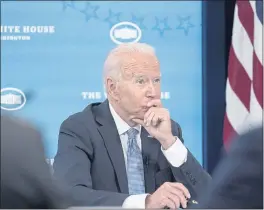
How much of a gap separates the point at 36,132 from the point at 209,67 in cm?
303

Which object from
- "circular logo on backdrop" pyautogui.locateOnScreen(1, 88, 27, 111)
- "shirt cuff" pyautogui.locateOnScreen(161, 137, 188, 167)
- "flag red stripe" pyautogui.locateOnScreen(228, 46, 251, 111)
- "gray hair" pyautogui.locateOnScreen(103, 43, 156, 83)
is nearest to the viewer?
"shirt cuff" pyautogui.locateOnScreen(161, 137, 188, 167)

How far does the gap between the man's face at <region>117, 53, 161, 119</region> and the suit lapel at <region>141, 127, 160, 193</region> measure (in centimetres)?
10

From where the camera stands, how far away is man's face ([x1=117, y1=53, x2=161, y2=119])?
2256 millimetres

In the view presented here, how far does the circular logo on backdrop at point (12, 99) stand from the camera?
142 inches

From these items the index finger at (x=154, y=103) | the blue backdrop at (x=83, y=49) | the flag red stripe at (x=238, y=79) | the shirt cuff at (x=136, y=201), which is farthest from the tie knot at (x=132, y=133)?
the flag red stripe at (x=238, y=79)

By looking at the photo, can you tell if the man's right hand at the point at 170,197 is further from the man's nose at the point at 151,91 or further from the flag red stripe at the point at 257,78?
the flag red stripe at the point at 257,78

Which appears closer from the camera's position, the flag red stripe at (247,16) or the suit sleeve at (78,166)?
the suit sleeve at (78,166)

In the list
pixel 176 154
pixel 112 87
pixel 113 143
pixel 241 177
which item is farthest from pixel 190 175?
pixel 241 177

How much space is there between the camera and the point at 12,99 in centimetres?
362

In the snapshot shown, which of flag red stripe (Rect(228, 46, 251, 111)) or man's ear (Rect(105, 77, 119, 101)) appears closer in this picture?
man's ear (Rect(105, 77, 119, 101))

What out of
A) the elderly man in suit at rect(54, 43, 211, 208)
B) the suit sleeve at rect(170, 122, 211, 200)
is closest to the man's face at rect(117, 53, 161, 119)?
the elderly man in suit at rect(54, 43, 211, 208)

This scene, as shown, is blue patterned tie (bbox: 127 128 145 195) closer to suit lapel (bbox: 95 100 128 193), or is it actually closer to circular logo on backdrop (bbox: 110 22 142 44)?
suit lapel (bbox: 95 100 128 193)

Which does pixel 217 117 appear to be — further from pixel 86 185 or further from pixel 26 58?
pixel 86 185

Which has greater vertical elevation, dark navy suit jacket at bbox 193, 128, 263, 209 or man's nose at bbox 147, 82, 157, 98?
man's nose at bbox 147, 82, 157, 98
